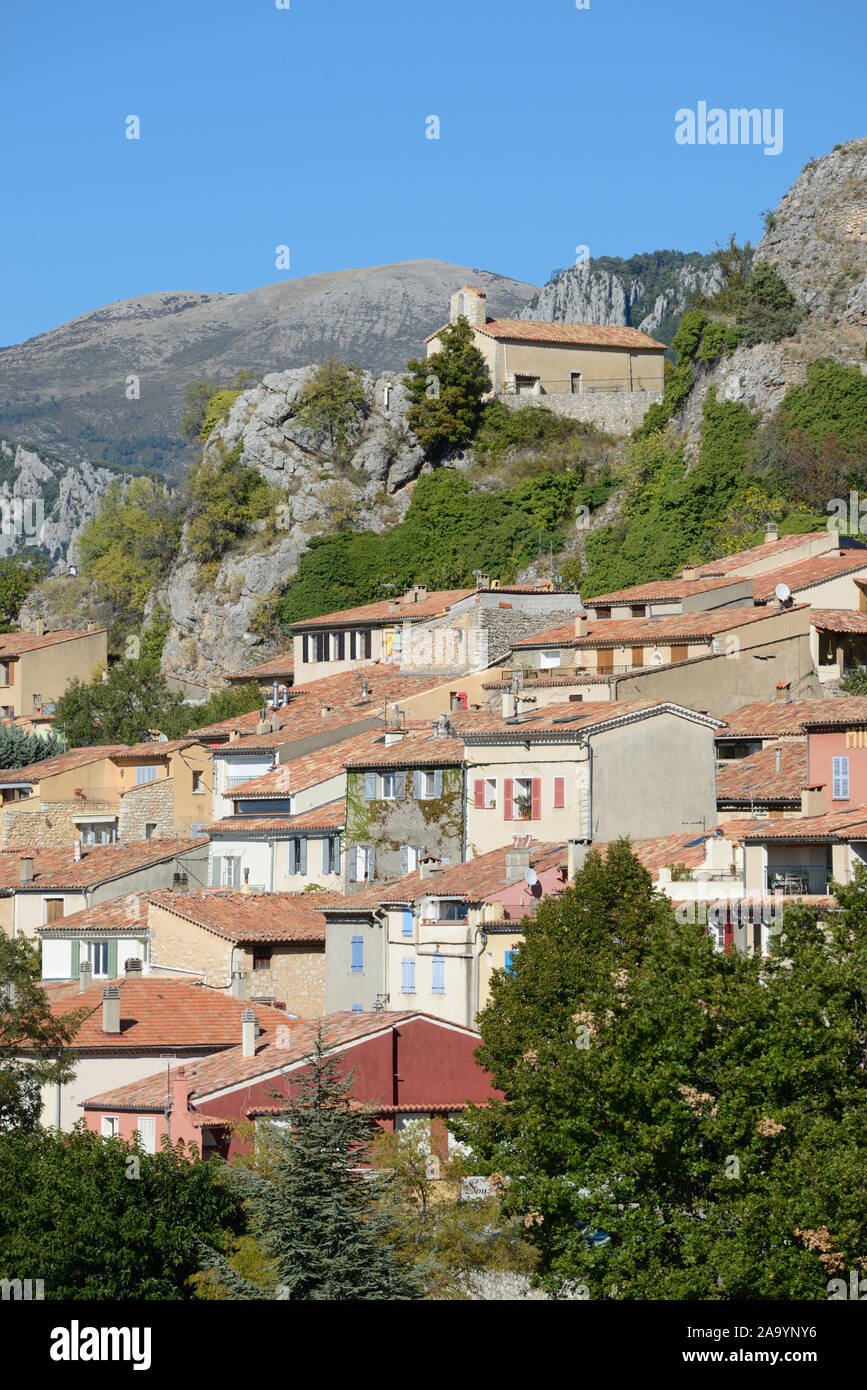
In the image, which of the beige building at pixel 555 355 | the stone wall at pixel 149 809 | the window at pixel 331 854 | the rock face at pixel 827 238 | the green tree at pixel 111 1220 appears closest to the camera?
the green tree at pixel 111 1220

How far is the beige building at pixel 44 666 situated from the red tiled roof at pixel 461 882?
40803mm

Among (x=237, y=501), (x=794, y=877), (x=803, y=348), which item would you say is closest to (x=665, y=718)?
(x=794, y=877)

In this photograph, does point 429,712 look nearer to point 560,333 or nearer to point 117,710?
point 117,710

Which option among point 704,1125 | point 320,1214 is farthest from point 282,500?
point 704,1125

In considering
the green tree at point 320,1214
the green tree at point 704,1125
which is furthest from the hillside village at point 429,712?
the green tree at point 320,1214

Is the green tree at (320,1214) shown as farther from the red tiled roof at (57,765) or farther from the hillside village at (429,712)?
the red tiled roof at (57,765)

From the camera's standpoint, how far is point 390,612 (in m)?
69.1

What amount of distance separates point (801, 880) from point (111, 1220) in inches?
A: 563

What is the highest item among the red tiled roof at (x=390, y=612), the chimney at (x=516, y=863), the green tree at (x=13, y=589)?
the green tree at (x=13, y=589)

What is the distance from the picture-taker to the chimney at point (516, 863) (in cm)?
3881

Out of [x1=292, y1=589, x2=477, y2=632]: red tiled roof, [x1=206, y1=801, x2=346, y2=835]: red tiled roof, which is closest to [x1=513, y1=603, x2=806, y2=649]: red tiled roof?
[x1=292, y1=589, x2=477, y2=632]: red tiled roof

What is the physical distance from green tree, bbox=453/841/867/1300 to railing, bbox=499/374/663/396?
5618cm
